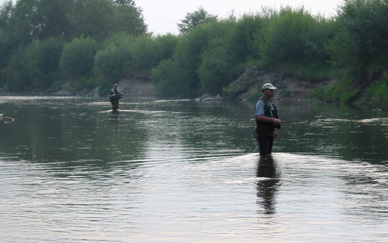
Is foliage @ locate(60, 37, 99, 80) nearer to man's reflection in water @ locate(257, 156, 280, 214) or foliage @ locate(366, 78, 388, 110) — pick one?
foliage @ locate(366, 78, 388, 110)

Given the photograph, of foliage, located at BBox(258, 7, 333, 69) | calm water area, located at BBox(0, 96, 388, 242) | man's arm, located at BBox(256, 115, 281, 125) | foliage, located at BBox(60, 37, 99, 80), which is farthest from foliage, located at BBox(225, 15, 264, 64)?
man's arm, located at BBox(256, 115, 281, 125)

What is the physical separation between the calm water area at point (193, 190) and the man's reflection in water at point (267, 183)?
2cm

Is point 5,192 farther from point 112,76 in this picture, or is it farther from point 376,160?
point 112,76

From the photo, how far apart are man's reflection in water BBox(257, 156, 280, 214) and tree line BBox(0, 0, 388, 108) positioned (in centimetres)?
2456

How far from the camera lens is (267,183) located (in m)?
12.1

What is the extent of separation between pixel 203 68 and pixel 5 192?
58.4 metres

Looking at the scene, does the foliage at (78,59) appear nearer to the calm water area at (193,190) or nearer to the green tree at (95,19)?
the green tree at (95,19)

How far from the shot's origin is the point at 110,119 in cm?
3344

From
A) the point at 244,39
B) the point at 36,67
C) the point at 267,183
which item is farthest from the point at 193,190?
the point at 36,67

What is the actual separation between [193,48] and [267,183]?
218 ft

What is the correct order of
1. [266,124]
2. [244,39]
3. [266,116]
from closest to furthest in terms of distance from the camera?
[266,116] < [266,124] < [244,39]

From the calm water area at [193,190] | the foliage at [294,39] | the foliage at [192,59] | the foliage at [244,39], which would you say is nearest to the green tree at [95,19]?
the foliage at [192,59]

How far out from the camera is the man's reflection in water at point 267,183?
10195 millimetres

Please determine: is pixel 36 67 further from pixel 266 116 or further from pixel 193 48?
pixel 266 116
